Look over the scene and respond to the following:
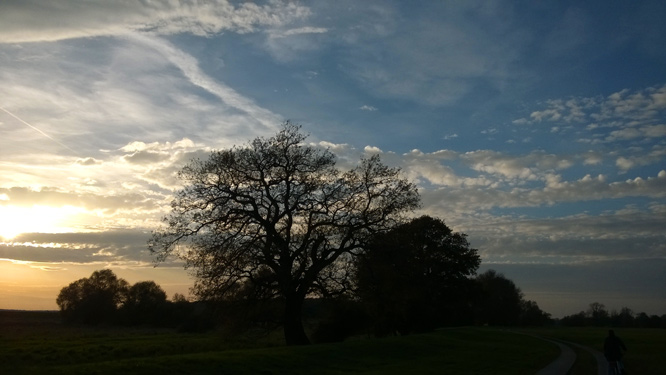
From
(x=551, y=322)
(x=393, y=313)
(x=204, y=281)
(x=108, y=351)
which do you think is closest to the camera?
(x=108, y=351)

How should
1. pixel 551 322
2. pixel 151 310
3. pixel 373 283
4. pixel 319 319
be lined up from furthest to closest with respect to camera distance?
1. pixel 551 322
2. pixel 151 310
3. pixel 319 319
4. pixel 373 283

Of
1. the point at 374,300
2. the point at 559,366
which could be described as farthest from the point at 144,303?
the point at 559,366

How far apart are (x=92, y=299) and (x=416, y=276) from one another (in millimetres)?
58325

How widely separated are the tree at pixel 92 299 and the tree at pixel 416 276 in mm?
50548

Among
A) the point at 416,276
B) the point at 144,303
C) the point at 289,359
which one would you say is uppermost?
the point at 416,276

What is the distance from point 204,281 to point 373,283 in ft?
33.9

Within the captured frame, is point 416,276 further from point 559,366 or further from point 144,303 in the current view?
point 144,303

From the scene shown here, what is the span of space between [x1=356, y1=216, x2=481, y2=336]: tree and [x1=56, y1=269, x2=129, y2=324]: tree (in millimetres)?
50548

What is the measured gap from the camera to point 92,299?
84.3 meters

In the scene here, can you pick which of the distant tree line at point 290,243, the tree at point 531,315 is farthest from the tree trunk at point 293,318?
the tree at point 531,315

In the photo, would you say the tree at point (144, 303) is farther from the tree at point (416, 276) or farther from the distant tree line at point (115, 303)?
the tree at point (416, 276)

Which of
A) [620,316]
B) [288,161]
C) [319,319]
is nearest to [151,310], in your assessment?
[319,319]

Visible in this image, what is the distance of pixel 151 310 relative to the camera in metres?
77.2

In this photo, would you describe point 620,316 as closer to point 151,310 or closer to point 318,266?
point 151,310
